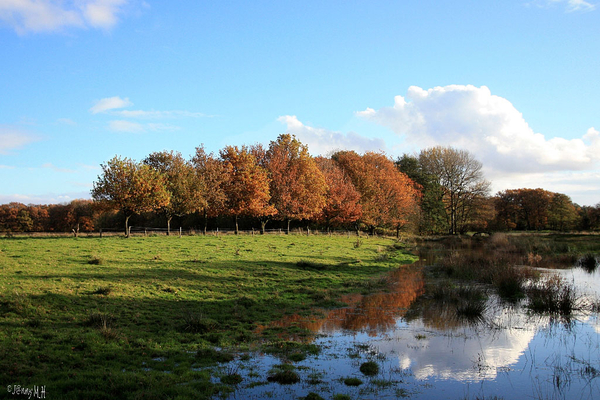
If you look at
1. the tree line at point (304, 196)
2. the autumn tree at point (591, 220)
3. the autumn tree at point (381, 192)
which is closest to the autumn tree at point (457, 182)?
the tree line at point (304, 196)

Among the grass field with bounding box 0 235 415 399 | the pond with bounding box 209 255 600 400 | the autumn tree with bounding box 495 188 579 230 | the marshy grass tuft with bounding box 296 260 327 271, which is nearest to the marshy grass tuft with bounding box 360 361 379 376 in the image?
the pond with bounding box 209 255 600 400

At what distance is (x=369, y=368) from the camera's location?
9.61 meters

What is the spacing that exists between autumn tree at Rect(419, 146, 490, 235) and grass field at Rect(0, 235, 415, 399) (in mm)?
54010

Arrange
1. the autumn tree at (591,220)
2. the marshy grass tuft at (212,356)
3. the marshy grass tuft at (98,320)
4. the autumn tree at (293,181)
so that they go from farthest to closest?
1. the autumn tree at (591,220)
2. the autumn tree at (293,181)
3. the marshy grass tuft at (98,320)
4. the marshy grass tuft at (212,356)

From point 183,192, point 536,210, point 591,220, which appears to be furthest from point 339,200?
point 536,210

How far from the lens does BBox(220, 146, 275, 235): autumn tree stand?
50.2 meters

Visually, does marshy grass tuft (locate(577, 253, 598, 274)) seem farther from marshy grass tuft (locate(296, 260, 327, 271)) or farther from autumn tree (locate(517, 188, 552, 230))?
autumn tree (locate(517, 188, 552, 230))

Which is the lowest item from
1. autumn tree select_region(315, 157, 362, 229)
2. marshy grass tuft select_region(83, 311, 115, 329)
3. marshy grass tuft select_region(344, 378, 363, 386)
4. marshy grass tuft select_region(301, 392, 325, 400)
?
marshy grass tuft select_region(344, 378, 363, 386)

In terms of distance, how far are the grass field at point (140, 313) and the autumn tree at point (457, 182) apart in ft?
177

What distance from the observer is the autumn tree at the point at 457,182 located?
7181 centimetres

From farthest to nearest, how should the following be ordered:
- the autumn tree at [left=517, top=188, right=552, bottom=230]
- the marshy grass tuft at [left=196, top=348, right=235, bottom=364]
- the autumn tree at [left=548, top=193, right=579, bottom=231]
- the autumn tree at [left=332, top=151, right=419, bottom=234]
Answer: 1. the autumn tree at [left=517, top=188, right=552, bottom=230]
2. the autumn tree at [left=548, top=193, right=579, bottom=231]
3. the autumn tree at [left=332, top=151, right=419, bottom=234]
4. the marshy grass tuft at [left=196, top=348, right=235, bottom=364]

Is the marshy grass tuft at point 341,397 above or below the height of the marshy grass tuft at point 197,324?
below

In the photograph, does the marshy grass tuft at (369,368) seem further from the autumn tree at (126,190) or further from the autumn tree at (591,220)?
the autumn tree at (591,220)

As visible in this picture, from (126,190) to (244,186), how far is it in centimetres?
1413
